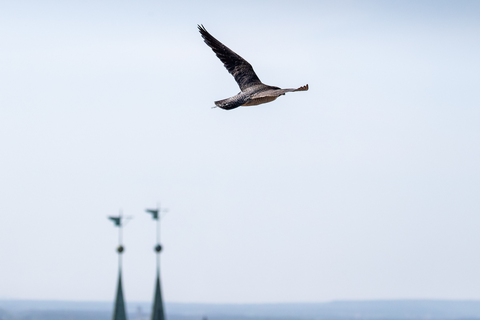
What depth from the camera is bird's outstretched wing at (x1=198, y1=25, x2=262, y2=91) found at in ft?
80.7

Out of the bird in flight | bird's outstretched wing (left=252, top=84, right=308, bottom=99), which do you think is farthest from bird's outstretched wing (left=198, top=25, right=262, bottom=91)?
bird's outstretched wing (left=252, top=84, right=308, bottom=99)

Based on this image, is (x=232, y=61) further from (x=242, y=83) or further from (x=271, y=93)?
(x=271, y=93)

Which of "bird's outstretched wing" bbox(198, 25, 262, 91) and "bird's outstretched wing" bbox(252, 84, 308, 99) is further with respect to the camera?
"bird's outstretched wing" bbox(198, 25, 262, 91)

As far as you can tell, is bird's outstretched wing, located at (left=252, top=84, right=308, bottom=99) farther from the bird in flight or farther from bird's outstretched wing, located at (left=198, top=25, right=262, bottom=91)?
bird's outstretched wing, located at (left=198, top=25, right=262, bottom=91)

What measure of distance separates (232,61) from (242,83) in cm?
157

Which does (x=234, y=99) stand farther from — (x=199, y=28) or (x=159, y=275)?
(x=159, y=275)

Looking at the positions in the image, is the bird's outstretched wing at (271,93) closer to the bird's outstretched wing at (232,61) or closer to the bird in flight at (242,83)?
the bird in flight at (242,83)

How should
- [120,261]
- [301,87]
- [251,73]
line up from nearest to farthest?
[301,87] < [251,73] < [120,261]

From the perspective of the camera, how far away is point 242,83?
24.1 metres

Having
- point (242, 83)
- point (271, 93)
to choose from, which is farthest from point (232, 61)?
point (271, 93)

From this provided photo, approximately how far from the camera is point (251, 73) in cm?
2472

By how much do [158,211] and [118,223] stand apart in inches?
195

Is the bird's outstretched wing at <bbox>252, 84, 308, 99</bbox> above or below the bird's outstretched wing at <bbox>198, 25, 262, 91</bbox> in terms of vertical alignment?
below

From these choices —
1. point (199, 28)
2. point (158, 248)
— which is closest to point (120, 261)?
point (158, 248)
